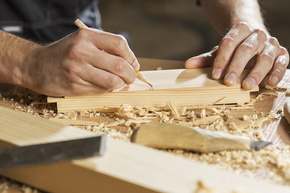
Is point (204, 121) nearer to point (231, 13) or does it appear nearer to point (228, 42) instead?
point (228, 42)

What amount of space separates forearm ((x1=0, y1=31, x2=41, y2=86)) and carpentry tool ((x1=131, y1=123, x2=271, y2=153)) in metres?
0.59

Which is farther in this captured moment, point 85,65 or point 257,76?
point 257,76

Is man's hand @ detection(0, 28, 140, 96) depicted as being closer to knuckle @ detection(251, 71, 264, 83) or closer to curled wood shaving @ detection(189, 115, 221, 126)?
curled wood shaving @ detection(189, 115, 221, 126)

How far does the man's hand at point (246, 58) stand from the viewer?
1.39 m

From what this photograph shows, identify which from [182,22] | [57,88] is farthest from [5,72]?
[182,22]

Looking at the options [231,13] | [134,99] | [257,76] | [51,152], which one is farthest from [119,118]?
[231,13]

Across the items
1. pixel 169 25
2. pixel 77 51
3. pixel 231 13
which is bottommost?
pixel 169 25

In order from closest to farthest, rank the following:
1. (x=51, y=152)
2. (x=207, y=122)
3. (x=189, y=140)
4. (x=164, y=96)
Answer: (x=51, y=152) < (x=189, y=140) < (x=207, y=122) < (x=164, y=96)

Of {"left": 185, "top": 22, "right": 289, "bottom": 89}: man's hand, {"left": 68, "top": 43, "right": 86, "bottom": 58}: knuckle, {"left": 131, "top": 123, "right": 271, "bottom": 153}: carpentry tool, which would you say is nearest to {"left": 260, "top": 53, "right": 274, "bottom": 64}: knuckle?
{"left": 185, "top": 22, "right": 289, "bottom": 89}: man's hand

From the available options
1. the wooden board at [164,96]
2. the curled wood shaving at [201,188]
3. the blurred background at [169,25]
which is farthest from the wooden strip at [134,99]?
the blurred background at [169,25]

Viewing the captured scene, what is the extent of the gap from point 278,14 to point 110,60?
14.5 feet

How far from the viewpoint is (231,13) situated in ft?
6.65

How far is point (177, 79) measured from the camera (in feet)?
4.59

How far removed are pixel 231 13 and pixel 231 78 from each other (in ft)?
2.59
